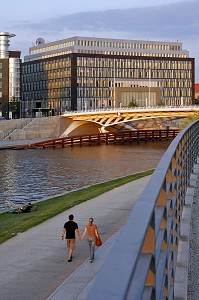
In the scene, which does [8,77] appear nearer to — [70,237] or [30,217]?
[30,217]

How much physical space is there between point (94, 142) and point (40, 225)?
270 feet

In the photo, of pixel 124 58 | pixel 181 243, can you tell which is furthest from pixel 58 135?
pixel 181 243

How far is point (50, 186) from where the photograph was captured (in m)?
44.0

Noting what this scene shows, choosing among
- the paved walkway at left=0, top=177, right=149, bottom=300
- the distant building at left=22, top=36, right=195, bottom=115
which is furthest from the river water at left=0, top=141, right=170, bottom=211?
the distant building at left=22, top=36, right=195, bottom=115

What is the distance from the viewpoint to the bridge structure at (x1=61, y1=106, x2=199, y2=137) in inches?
3839

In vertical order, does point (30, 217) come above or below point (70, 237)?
below

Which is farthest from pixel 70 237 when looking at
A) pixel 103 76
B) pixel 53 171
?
pixel 103 76

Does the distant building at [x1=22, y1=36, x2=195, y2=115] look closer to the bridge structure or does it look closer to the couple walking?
the bridge structure

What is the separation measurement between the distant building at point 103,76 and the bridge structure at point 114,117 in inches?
1133

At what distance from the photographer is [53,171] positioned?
5575 cm

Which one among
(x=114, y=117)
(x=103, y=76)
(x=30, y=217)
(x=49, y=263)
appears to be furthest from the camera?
(x=103, y=76)

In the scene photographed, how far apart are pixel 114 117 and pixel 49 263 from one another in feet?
296

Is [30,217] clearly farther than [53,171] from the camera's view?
No

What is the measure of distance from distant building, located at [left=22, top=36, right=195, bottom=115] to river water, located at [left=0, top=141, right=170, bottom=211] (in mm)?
68911
